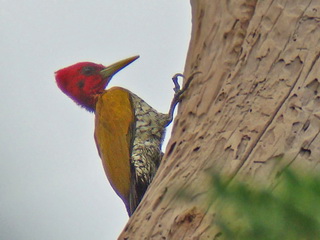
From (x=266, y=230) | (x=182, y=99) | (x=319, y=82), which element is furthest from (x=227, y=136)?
(x=266, y=230)

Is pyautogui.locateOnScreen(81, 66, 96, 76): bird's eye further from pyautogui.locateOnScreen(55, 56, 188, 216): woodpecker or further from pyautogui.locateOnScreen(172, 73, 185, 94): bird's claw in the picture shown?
pyautogui.locateOnScreen(172, 73, 185, 94): bird's claw

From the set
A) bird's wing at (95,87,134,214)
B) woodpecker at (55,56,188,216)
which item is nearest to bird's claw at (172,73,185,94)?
woodpecker at (55,56,188,216)

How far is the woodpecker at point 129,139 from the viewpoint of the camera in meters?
4.23

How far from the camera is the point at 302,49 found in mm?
2445

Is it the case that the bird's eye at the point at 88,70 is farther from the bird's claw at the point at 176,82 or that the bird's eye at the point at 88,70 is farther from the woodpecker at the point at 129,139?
the bird's claw at the point at 176,82

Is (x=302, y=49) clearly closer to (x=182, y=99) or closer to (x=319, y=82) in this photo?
(x=319, y=82)

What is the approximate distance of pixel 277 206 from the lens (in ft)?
1.94

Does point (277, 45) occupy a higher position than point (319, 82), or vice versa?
point (277, 45)

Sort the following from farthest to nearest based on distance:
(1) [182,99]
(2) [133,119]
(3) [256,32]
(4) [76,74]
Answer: (4) [76,74] → (2) [133,119] → (1) [182,99] → (3) [256,32]

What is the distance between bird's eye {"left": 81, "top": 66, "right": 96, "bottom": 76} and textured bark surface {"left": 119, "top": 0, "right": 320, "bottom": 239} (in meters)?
2.64

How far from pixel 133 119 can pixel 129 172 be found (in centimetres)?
51

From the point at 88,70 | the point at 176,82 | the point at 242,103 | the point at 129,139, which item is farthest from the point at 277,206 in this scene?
the point at 88,70

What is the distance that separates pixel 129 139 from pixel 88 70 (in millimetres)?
1385

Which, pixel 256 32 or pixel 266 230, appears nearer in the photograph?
pixel 266 230
